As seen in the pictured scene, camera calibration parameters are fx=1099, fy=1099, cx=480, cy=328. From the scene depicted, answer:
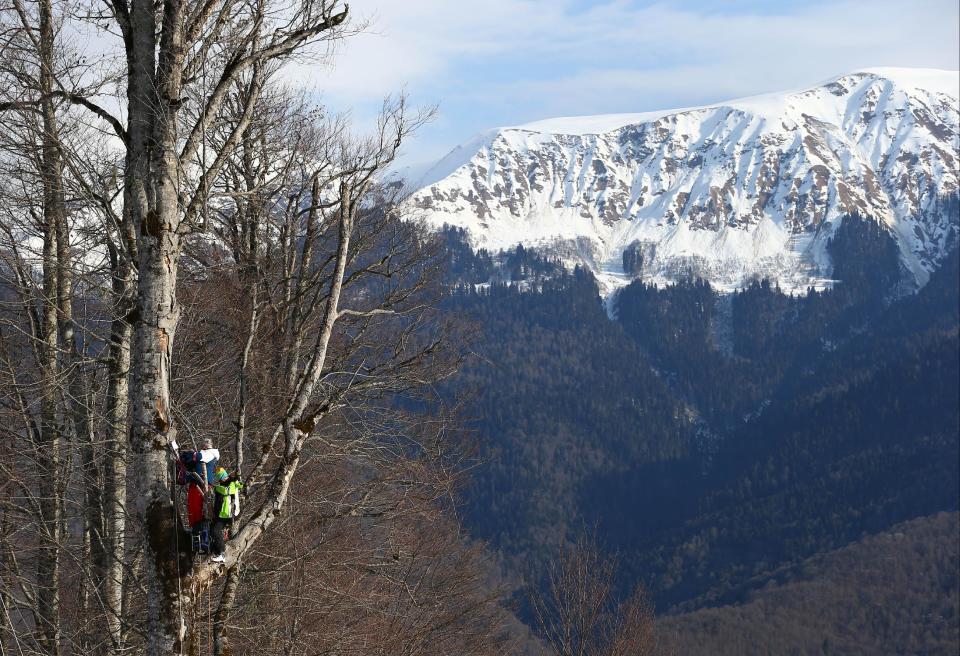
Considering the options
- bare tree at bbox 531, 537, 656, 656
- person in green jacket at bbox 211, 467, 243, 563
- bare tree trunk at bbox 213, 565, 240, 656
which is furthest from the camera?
Result: bare tree at bbox 531, 537, 656, 656

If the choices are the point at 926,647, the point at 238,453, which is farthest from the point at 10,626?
the point at 926,647

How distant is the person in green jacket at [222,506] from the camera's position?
745 centimetres

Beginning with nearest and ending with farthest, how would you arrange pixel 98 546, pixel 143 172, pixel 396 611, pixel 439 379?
pixel 143 172 < pixel 98 546 < pixel 439 379 < pixel 396 611

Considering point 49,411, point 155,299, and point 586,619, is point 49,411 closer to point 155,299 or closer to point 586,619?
point 155,299

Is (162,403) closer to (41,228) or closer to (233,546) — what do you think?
(233,546)

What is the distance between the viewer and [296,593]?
10867 millimetres

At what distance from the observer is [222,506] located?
7656 mm

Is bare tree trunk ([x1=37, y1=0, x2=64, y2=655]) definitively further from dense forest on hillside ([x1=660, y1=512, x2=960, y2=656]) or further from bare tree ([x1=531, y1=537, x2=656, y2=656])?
dense forest on hillside ([x1=660, y1=512, x2=960, y2=656])

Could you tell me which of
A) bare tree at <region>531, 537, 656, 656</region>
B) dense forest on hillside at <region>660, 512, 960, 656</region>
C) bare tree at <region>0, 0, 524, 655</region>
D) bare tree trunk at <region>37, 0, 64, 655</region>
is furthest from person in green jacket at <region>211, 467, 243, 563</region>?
dense forest on hillside at <region>660, 512, 960, 656</region>

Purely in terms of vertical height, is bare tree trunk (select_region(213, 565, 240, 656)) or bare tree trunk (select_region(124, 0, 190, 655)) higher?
bare tree trunk (select_region(124, 0, 190, 655))

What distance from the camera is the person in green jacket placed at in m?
7.45

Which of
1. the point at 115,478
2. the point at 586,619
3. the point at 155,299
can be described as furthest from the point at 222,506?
the point at 586,619

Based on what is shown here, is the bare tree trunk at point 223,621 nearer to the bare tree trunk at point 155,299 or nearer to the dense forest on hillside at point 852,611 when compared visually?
the bare tree trunk at point 155,299

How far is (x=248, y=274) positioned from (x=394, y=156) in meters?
3.93
